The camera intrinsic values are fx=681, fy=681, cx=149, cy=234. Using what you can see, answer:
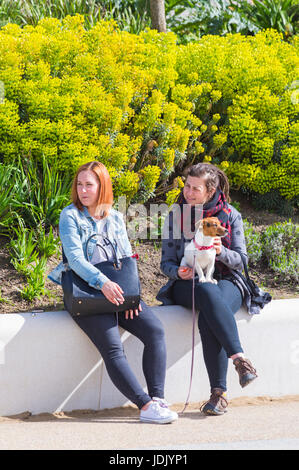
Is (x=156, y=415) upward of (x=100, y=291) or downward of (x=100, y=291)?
downward

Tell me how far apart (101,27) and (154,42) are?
0.64 meters

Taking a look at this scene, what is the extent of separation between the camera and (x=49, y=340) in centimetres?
391

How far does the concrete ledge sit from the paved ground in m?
0.12

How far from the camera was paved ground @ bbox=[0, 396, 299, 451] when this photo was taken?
3.32 m

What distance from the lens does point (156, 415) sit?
3.68 meters

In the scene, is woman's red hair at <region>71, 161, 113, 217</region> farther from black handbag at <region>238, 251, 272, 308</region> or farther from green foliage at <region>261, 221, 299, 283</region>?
green foliage at <region>261, 221, 299, 283</region>

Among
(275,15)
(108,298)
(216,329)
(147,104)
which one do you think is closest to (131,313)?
(108,298)

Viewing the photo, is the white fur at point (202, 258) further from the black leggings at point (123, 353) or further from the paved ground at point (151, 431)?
the paved ground at point (151, 431)

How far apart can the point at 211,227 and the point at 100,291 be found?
0.77 m

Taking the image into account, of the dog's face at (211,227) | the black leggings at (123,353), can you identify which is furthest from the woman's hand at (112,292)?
the dog's face at (211,227)

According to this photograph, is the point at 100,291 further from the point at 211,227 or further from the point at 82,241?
the point at 211,227

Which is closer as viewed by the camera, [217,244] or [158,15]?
[217,244]

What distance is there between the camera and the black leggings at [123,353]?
12.3 feet

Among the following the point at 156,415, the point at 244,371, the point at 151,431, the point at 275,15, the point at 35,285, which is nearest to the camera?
the point at 151,431
